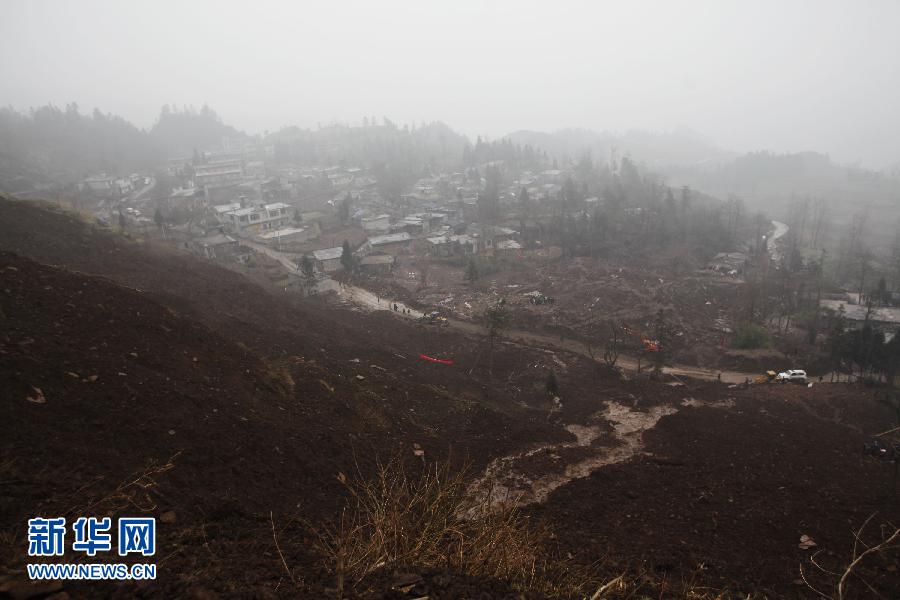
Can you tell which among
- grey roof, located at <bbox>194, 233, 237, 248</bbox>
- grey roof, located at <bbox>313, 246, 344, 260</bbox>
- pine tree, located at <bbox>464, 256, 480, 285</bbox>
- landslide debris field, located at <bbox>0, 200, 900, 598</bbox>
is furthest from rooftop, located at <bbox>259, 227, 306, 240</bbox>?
landslide debris field, located at <bbox>0, 200, 900, 598</bbox>

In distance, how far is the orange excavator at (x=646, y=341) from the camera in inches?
889

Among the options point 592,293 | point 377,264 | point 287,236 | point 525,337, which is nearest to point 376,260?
point 377,264

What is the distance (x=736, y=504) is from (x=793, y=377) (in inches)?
540

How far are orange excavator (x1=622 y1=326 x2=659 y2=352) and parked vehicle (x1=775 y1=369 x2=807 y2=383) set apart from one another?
16.1 ft

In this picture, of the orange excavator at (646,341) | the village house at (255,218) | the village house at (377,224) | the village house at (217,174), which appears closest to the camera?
the orange excavator at (646,341)

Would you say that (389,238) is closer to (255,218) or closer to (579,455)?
(255,218)

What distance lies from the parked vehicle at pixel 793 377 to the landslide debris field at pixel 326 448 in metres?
2.39

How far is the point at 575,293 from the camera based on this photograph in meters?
29.1

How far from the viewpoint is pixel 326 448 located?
8805 mm

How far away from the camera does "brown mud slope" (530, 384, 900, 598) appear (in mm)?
7180

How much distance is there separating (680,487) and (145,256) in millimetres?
23320

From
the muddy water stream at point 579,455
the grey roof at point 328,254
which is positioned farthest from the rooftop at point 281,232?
the muddy water stream at point 579,455

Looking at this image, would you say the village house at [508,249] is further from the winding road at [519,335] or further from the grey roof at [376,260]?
the winding road at [519,335]

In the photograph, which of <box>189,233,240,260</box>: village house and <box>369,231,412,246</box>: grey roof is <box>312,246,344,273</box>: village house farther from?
<box>189,233,240,260</box>: village house
